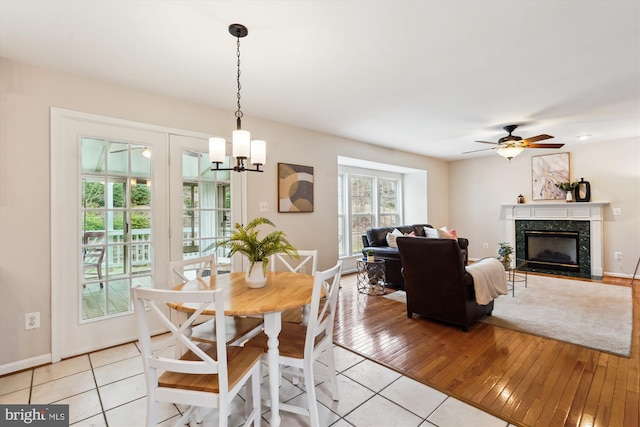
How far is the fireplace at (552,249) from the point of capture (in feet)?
18.4

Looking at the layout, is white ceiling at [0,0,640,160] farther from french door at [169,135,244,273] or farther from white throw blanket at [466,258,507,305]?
white throw blanket at [466,258,507,305]

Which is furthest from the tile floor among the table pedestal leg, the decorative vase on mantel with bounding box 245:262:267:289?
the decorative vase on mantel with bounding box 245:262:267:289

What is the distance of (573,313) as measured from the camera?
3.43 metres

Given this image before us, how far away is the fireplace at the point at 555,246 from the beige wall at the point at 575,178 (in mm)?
327

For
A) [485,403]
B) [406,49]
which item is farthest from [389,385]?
[406,49]

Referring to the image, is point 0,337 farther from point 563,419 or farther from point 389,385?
point 563,419

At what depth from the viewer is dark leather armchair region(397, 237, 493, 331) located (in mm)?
2891

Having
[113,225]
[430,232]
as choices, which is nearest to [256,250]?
[113,225]

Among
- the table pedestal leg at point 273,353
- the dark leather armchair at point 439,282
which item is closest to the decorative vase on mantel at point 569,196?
the dark leather armchair at point 439,282

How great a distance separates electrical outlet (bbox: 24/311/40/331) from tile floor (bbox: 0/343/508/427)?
0.34 m

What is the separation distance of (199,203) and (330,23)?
2.26 meters

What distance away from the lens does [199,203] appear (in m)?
3.30

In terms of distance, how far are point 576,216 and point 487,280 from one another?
397 centimetres

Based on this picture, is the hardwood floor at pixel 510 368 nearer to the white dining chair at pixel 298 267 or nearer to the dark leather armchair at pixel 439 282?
the dark leather armchair at pixel 439 282
